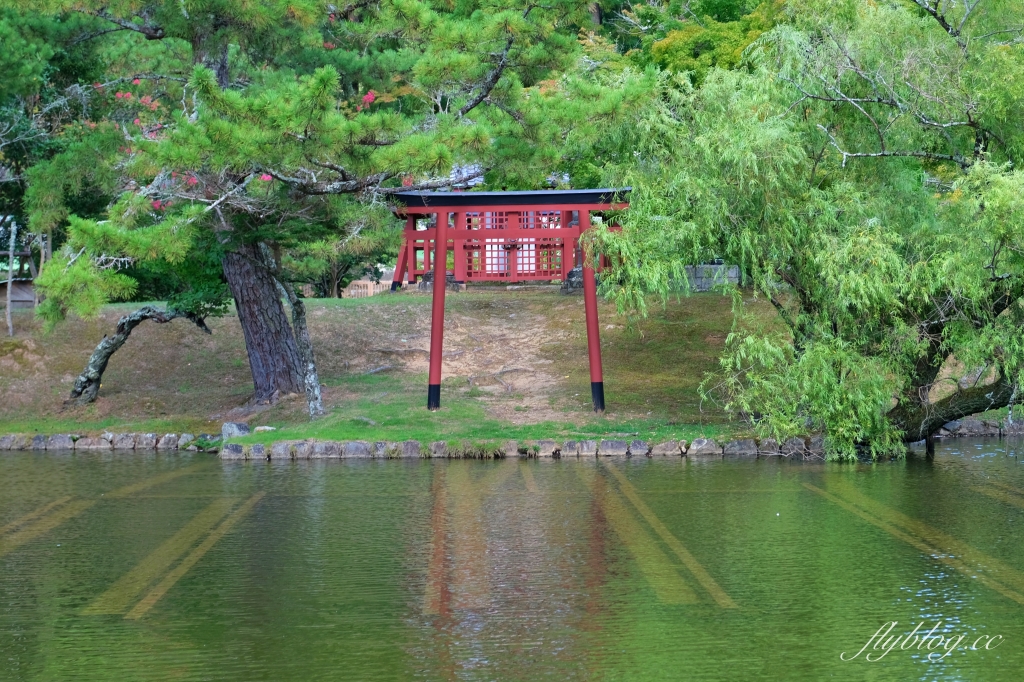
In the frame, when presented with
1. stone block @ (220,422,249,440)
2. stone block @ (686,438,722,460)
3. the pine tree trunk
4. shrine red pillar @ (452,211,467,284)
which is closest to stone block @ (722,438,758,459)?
stone block @ (686,438,722,460)

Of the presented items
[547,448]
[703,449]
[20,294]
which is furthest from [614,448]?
[20,294]

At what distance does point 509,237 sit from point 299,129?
4977 mm

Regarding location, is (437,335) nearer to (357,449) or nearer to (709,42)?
(357,449)

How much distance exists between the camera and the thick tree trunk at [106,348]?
74.6 feet

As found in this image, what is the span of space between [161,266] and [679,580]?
14.7 m

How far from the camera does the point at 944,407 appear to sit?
17.2 metres

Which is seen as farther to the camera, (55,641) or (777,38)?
(777,38)

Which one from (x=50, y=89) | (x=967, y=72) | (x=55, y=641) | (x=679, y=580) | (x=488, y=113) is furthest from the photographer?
(x=50, y=89)

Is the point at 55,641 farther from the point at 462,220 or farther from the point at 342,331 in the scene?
the point at 342,331

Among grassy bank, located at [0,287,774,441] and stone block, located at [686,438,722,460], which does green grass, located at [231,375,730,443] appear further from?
stone block, located at [686,438,722,460]

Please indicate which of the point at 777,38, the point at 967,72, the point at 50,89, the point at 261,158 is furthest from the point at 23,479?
the point at 967,72

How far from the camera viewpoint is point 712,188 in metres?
17.7

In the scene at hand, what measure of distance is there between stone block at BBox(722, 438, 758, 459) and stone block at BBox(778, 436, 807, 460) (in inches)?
17.5

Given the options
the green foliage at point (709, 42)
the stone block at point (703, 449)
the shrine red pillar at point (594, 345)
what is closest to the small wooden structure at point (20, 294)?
the shrine red pillar at point (594, 345)
